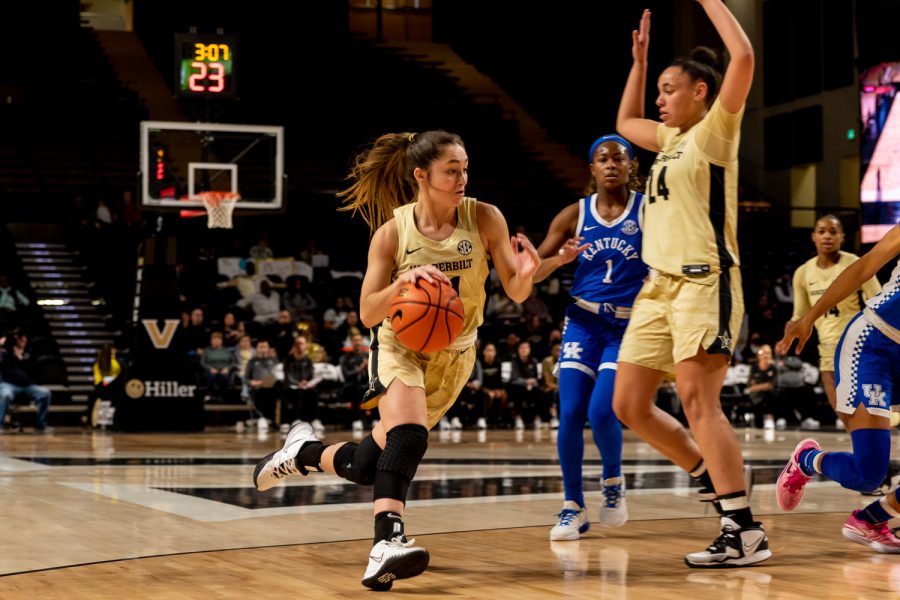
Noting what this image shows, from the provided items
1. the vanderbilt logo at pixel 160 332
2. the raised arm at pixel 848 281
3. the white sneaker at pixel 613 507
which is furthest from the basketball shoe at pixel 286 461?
the vanderbilt logo at pixel 160 332

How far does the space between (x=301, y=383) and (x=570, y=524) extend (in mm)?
9892

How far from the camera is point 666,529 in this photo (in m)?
5.51

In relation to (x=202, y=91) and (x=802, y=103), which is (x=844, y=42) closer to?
(x=802, y=103)

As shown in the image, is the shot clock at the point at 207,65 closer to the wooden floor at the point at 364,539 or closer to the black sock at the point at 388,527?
the wooden floor at the point at 364,539

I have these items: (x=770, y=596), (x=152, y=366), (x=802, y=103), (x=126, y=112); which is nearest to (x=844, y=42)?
(x=802, y=103)

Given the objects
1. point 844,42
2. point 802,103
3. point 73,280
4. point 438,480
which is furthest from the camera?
point 802,103

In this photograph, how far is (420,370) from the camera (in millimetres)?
4449

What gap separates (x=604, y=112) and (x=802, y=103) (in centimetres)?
417

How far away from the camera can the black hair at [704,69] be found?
480cm

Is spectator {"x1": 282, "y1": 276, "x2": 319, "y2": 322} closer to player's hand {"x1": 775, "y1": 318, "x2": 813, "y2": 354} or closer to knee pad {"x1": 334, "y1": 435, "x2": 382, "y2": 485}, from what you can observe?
knee pad {"x1": 334, "y1": 435, "x2": 382, "y2": 485}

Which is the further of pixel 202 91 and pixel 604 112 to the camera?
pixel 604 112

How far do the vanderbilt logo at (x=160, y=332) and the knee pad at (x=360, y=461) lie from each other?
1013 cm

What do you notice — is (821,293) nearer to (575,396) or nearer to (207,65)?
(575,396)

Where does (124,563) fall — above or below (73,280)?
below
